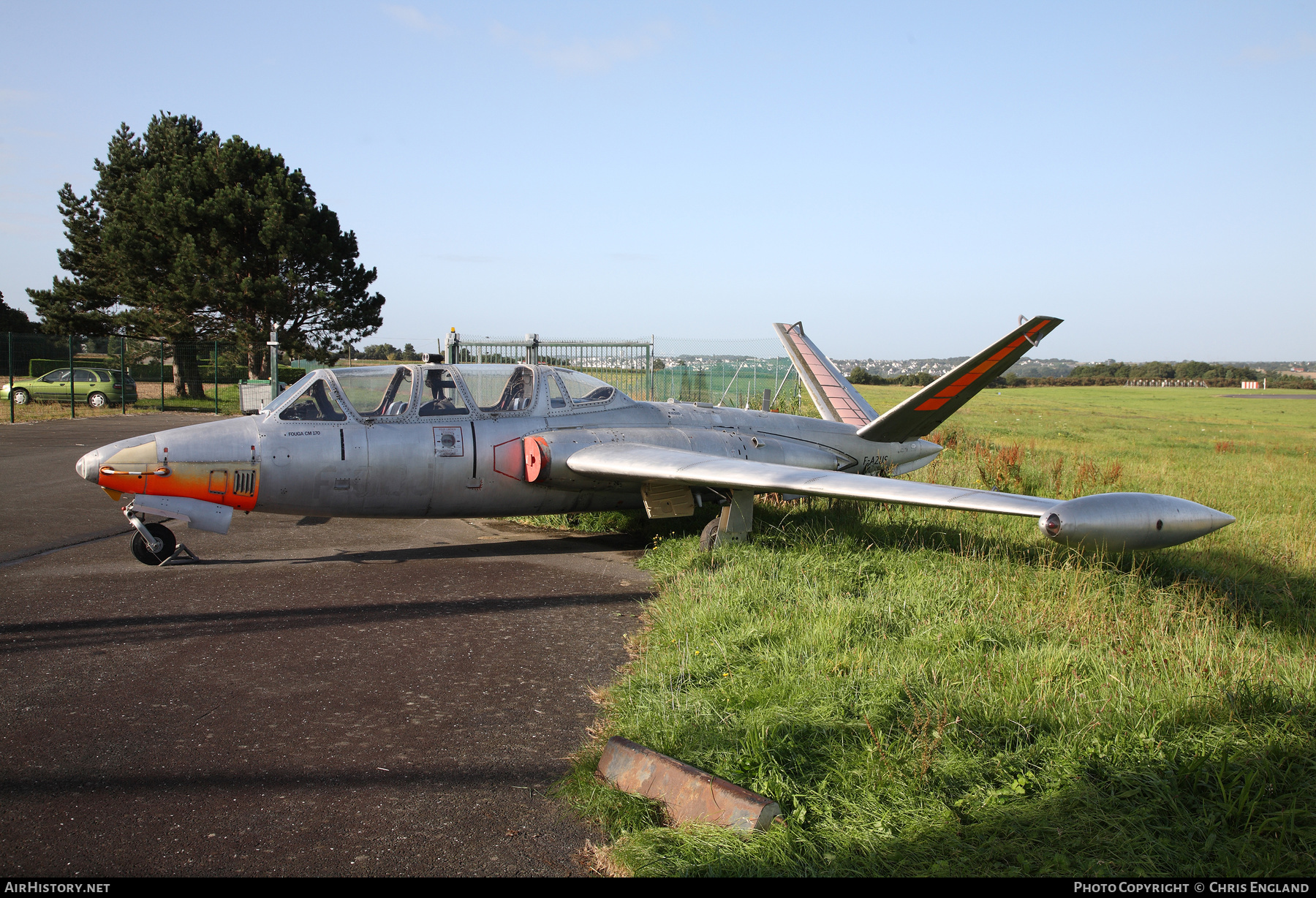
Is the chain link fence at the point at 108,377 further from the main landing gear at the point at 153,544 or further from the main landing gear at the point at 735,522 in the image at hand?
the main landing gear at the point at 735,522

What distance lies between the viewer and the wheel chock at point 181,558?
8.30 metres

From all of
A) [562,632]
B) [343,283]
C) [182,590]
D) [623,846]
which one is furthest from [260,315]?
[623,846]

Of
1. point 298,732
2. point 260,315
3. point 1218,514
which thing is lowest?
point 298,732

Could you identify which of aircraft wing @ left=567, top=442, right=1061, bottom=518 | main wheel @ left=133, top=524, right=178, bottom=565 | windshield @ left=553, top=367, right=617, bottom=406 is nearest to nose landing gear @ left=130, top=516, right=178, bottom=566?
main wheel @ left=133, top=524, right=178, bottom=565

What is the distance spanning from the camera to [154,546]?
26.7 ft

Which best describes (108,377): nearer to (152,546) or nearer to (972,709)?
(152,546)

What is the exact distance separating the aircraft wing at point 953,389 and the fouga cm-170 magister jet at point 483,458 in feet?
0.09

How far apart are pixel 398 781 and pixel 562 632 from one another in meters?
2.54

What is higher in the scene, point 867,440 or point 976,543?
point 867,440

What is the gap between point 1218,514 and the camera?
6027 millimetres

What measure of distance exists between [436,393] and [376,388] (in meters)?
0.68

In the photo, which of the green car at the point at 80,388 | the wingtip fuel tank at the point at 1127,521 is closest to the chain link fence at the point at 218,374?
the green car at the point at 80,388

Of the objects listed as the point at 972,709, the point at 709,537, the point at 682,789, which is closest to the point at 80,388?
the point at 709,537
